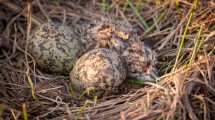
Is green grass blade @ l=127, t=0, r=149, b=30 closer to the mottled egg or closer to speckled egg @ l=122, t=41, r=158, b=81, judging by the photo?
the mottled egg

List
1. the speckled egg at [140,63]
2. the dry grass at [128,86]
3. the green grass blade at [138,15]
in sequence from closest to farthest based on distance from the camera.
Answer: the dry grass at [128,86]
the speckled egg at [140,63]
the green grass blade at [138,15]

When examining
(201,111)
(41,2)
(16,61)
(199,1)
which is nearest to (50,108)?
(16,61)

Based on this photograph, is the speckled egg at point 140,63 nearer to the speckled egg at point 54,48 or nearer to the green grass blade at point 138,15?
the speckled egg at point 54,48

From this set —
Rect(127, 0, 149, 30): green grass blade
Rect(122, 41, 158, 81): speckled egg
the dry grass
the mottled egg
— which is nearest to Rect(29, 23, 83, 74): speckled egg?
the dry grass

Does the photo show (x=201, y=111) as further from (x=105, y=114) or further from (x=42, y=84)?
(x=42, y=84)

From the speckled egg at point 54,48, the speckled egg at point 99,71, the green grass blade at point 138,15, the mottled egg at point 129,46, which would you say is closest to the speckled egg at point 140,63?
the mottled egg at point 129,46

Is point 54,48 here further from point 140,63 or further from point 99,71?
point 140,63
